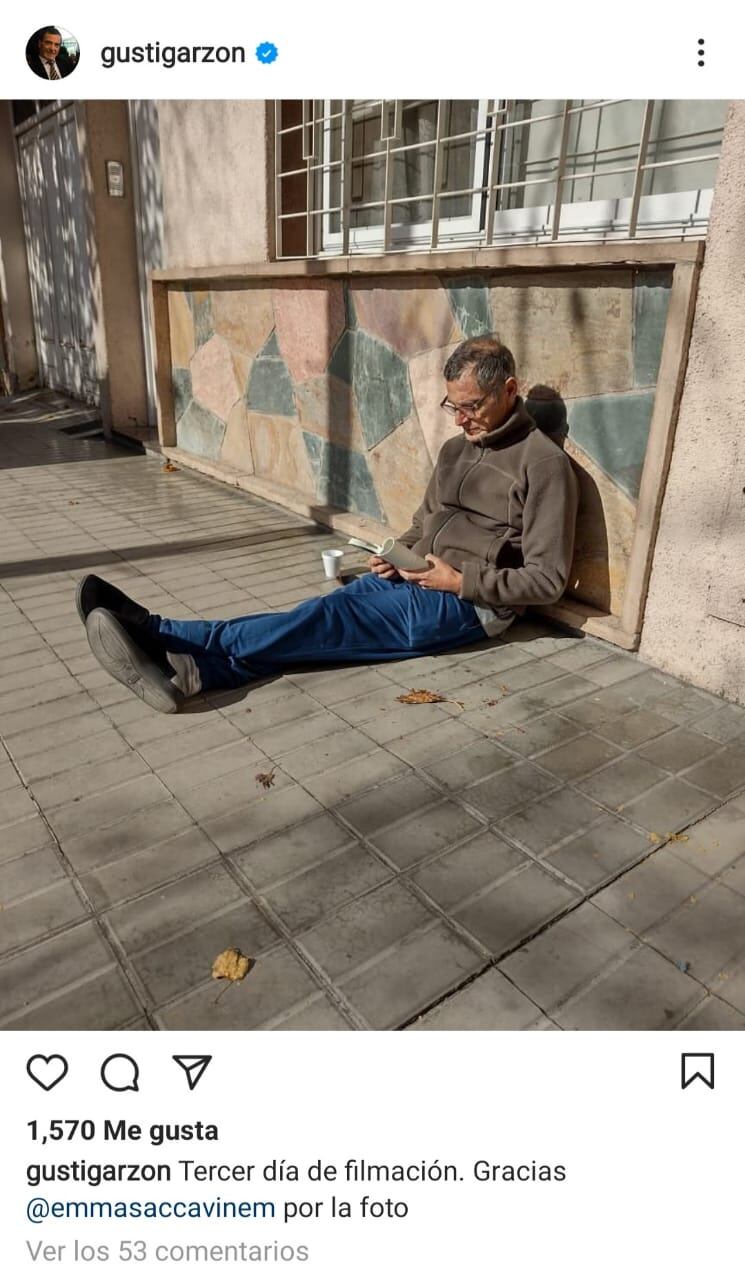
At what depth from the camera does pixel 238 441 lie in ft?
22.9

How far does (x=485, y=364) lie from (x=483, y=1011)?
2.46 meters

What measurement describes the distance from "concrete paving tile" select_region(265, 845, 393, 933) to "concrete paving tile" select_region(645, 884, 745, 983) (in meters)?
0.74

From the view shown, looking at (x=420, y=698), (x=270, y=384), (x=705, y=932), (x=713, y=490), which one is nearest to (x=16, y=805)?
(x=420, y=698)

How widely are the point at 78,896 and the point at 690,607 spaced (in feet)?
8.12

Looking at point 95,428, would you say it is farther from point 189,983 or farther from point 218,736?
point 189,983

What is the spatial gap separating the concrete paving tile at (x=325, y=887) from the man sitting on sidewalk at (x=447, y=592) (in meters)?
1.07

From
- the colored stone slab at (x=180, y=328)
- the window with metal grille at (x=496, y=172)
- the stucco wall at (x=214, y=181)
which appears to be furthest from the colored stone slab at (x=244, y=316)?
the colored stone slab at (x=180, y=328)

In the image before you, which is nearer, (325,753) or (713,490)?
(325,753)

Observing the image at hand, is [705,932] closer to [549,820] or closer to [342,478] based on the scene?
[549,820]

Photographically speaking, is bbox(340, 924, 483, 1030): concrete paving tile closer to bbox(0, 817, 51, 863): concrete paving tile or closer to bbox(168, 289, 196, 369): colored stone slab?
bbox(0, 817, 51, 863): concrete paving tile

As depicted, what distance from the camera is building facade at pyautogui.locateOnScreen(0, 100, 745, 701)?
313cm

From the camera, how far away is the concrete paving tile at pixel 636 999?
1.81 m

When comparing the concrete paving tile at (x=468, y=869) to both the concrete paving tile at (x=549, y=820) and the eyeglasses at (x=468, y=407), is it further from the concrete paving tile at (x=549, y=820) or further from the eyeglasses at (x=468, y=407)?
the eyeglasses at (x=468, y=407)
